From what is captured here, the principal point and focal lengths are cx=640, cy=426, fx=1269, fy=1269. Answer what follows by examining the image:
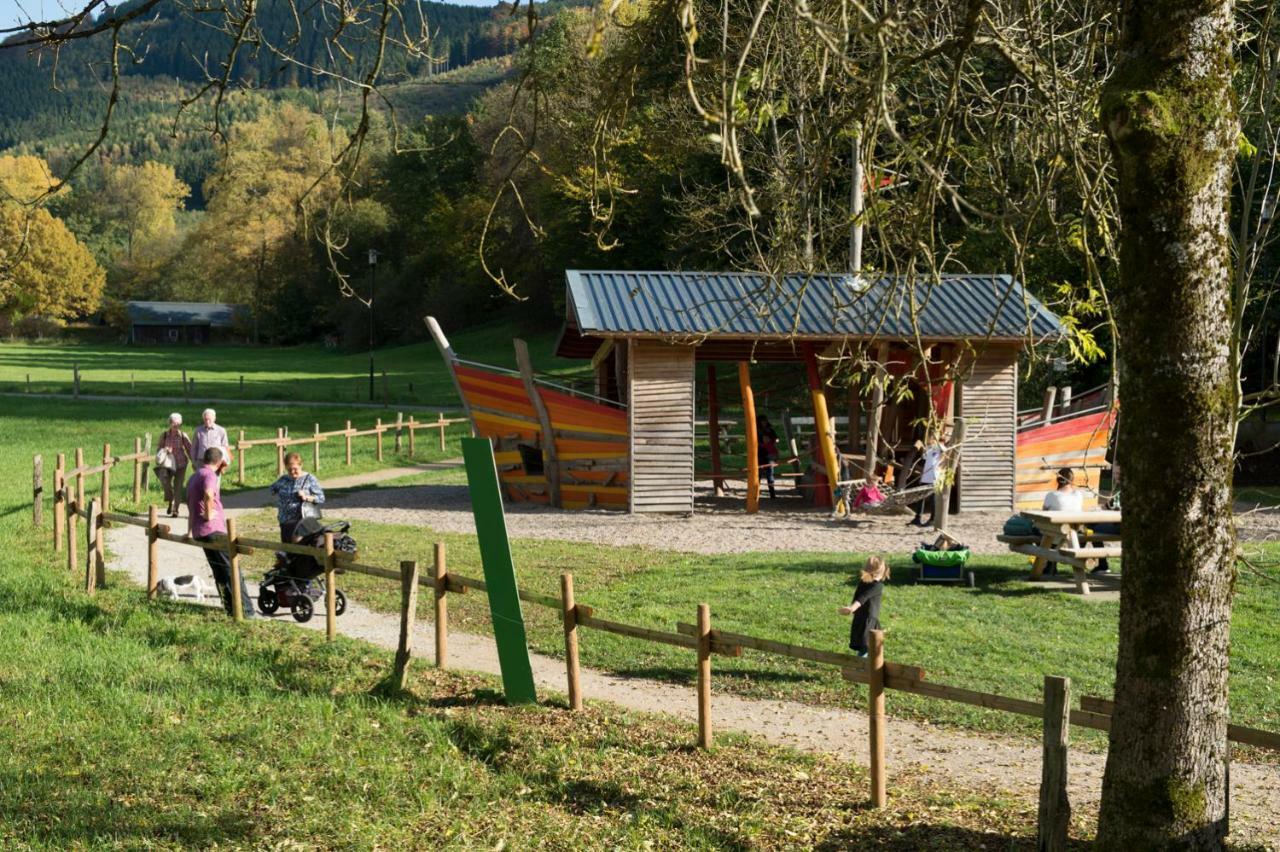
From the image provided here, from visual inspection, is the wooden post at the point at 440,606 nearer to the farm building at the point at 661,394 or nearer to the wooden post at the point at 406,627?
the wooden post at the point at 406,627

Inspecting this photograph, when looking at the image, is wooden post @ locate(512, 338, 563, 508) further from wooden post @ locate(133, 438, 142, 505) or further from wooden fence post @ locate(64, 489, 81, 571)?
wooden fence post @ locate(64, 489, 81, 571)

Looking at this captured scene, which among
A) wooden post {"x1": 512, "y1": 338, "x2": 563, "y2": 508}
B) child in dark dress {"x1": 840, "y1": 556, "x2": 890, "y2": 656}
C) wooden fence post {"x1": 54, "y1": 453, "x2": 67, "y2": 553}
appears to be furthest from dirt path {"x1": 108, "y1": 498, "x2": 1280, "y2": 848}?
wooden post {"x1": 512, "y1": 338, "x2": 563, "y2": 508}

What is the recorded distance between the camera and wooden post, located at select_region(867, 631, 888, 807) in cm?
657

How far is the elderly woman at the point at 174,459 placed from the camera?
18516mm

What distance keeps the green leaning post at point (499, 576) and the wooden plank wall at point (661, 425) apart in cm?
1133

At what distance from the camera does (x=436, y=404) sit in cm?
4450

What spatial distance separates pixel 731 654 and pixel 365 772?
2.24 m

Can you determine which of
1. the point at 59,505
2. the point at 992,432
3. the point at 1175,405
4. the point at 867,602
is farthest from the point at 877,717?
the point at 992,432

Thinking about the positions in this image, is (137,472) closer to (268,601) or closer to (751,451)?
(751,451)

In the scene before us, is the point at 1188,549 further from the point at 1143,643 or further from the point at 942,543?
the point at 942,543

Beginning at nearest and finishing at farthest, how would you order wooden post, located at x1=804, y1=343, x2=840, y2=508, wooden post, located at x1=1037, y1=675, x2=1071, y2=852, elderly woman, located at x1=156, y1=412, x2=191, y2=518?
1. wooden post, located at x1=1037, y1=675, x2=1071, y2=852
2. elderly woman, located at x1=156, y1=412, x2=191, y2=518
3. wooden post, located at x1=804, y1=343, x2=840, y2=508

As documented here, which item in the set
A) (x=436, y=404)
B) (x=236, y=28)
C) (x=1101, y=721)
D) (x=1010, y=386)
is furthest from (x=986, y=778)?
(x=436, y=404)

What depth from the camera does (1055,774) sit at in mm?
5594

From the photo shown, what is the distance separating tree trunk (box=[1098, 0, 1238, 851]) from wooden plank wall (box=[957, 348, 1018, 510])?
1600cm
